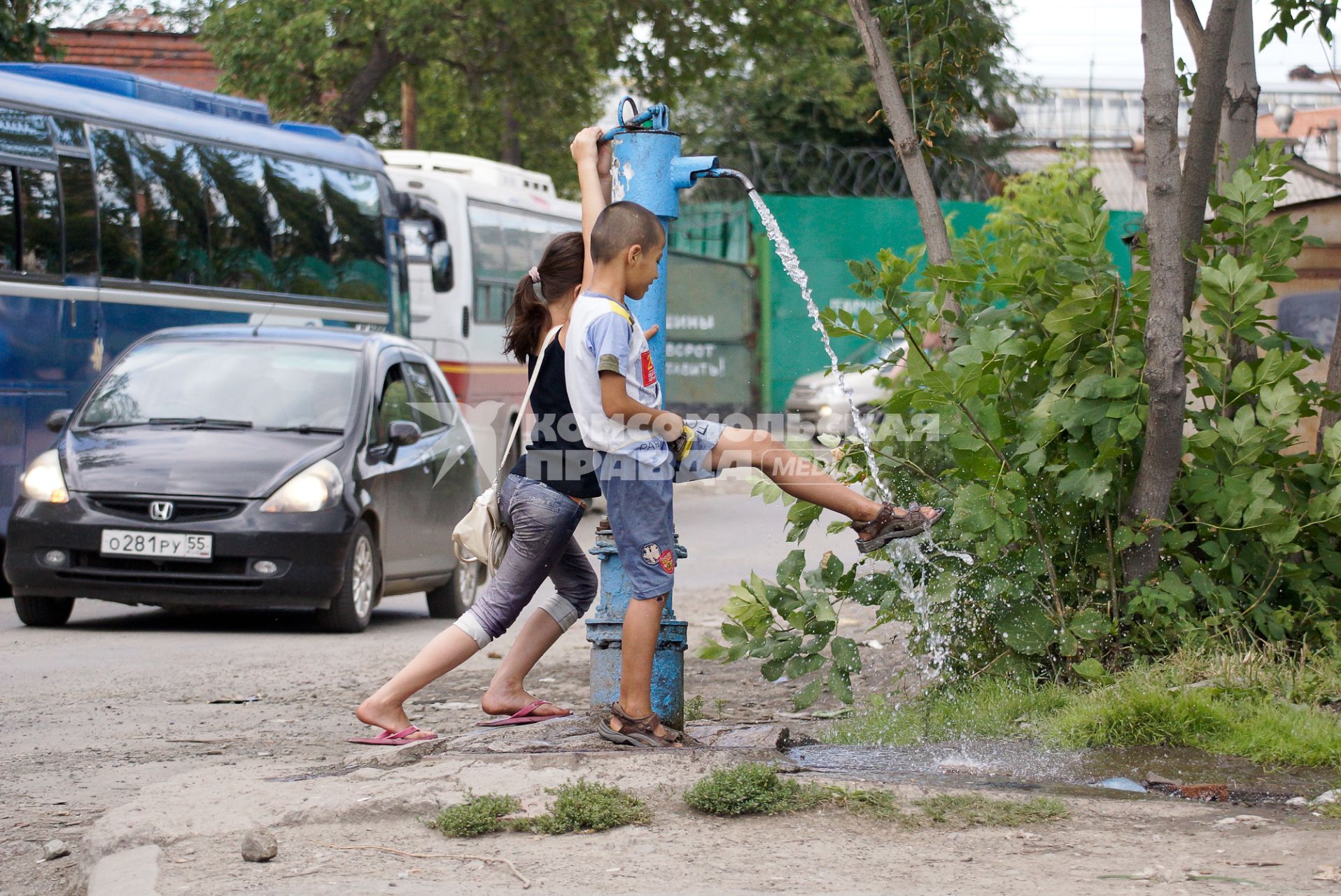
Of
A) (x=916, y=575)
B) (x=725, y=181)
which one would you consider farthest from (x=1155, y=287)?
(x=725, y=181)

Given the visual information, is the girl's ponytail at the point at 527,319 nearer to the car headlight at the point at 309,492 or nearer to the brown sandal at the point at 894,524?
the brown sandal at the point at 894,524

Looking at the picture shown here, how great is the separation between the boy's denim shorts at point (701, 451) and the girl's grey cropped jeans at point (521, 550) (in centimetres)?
49

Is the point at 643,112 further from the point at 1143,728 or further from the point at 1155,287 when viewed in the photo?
the point at 1143,728

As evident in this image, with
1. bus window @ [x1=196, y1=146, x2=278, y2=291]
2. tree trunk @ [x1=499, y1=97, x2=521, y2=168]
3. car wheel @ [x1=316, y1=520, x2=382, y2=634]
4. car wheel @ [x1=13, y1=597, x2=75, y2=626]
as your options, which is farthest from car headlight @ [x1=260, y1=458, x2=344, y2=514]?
tree trunk @ [x1=499, y1=97, x2=521, y2=168]

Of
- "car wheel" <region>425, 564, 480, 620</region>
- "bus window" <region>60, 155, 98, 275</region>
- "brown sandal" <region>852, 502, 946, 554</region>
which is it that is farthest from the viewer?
"bus window" <region>60, 155, 98, 275</region>

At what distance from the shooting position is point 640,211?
4.75 meters

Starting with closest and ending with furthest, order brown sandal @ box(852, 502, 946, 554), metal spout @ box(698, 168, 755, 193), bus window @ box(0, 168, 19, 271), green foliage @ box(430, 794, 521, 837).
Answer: green foliage @ box(430, 794, 521, 837) < brown sandal @ box(852, 502, 946, 554) < metal spout @ box(698, 168, 755, 193) < bus window @ box(0, 168, 19, 271)

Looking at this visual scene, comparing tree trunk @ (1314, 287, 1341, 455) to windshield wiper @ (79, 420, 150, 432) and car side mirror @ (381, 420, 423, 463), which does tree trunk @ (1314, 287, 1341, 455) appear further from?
windshield wiper @ (79, 420, 150, 432)

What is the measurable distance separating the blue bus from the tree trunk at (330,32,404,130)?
5.36 meters

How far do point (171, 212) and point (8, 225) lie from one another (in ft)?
7.03

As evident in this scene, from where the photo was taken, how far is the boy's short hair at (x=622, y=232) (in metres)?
4.71

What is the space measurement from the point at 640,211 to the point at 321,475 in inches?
164

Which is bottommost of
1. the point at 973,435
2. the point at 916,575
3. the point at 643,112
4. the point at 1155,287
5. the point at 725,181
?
the point at 916,575

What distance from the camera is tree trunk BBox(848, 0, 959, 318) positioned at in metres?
6.11
